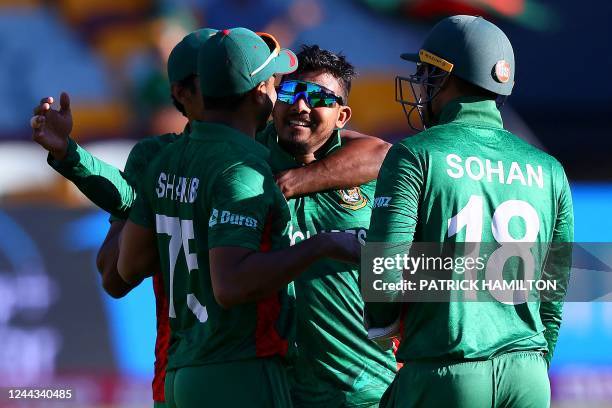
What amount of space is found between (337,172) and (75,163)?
1065 millimetres

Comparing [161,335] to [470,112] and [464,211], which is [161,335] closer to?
[464,211]

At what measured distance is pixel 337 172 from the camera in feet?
15.7

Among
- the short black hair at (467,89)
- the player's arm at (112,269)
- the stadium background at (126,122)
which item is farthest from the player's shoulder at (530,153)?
the stadium background at (126,122)

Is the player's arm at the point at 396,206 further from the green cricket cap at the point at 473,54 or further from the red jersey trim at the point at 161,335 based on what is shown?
the red jersey trim at the point at 161,335

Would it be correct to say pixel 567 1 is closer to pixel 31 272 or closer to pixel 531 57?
pixel 531 57

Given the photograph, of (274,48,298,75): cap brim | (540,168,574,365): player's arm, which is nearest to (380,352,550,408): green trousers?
(540,168,574,365): player's arm

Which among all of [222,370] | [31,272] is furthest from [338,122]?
[31,272]

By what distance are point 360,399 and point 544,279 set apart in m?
1.06

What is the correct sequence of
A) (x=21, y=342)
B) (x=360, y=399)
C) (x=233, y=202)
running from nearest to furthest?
1. (x=233, y=202)
2. (x=360, y=399)
3. (x=21, y=342)

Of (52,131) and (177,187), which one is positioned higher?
(52,131)

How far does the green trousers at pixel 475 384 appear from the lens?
3629 mm

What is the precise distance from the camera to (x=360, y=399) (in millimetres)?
4668

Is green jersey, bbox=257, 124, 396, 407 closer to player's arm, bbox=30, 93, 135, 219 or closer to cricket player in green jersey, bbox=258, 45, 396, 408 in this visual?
cricket player in green jersey, bbox=258, 45, 396, 408

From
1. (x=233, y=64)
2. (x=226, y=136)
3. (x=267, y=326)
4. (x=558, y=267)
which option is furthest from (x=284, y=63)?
(x=558, y=267)
